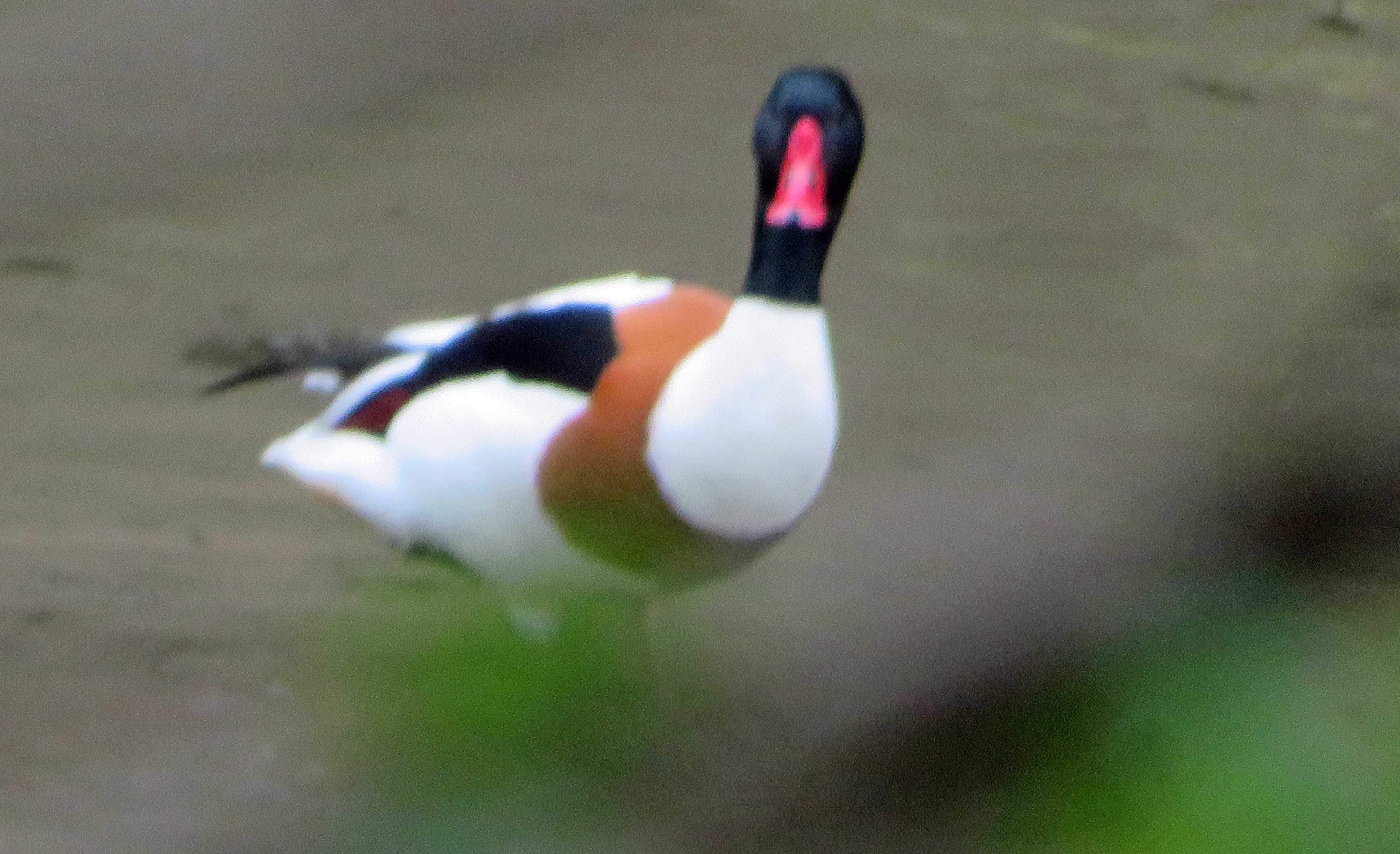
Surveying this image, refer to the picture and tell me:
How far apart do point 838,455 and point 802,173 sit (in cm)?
164

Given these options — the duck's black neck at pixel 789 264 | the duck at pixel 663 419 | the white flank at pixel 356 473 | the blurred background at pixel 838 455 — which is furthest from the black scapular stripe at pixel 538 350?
Result: the blurred background at pixel 838 455

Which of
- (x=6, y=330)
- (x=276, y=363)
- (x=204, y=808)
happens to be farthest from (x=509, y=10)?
(x=6, y=330)

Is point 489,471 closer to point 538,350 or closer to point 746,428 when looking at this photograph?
point 538,350

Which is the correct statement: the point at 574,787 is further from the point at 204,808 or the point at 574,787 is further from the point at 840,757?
the point at 204,808

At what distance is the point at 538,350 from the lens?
2648 millimetres

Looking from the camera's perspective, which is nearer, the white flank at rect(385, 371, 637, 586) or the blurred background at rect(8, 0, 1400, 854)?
the blurred background at rect(8, 0, 1400, 854)

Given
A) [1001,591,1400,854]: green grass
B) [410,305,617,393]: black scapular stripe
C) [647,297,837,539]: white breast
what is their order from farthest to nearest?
[410,305,617,393]: black scapular stripe, [647,297,837,539]: white breast, [1001,591,1400,854]: green grass

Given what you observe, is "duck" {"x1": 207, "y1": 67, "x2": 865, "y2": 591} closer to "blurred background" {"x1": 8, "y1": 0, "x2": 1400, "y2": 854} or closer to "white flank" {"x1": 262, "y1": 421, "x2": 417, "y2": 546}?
"white flank" {"x1": 262, "y1": 421, "x2": 417, "y2": 546}

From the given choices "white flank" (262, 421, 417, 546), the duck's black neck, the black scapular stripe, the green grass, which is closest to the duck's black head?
the duck's black neck

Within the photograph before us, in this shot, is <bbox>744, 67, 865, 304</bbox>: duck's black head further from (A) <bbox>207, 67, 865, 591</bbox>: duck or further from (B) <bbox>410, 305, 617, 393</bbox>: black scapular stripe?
(B) <bbox>410, 305, 617, 393</bbox>: black scapular stripe

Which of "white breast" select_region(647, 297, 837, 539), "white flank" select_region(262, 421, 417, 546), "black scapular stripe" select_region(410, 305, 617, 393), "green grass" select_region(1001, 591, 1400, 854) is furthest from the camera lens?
"white flank" select_region(262, 421, 417, 546)

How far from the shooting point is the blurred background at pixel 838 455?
2.16ft

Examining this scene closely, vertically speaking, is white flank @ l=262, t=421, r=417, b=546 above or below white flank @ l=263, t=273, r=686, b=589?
below

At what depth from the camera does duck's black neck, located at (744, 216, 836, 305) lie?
8.28 feet
